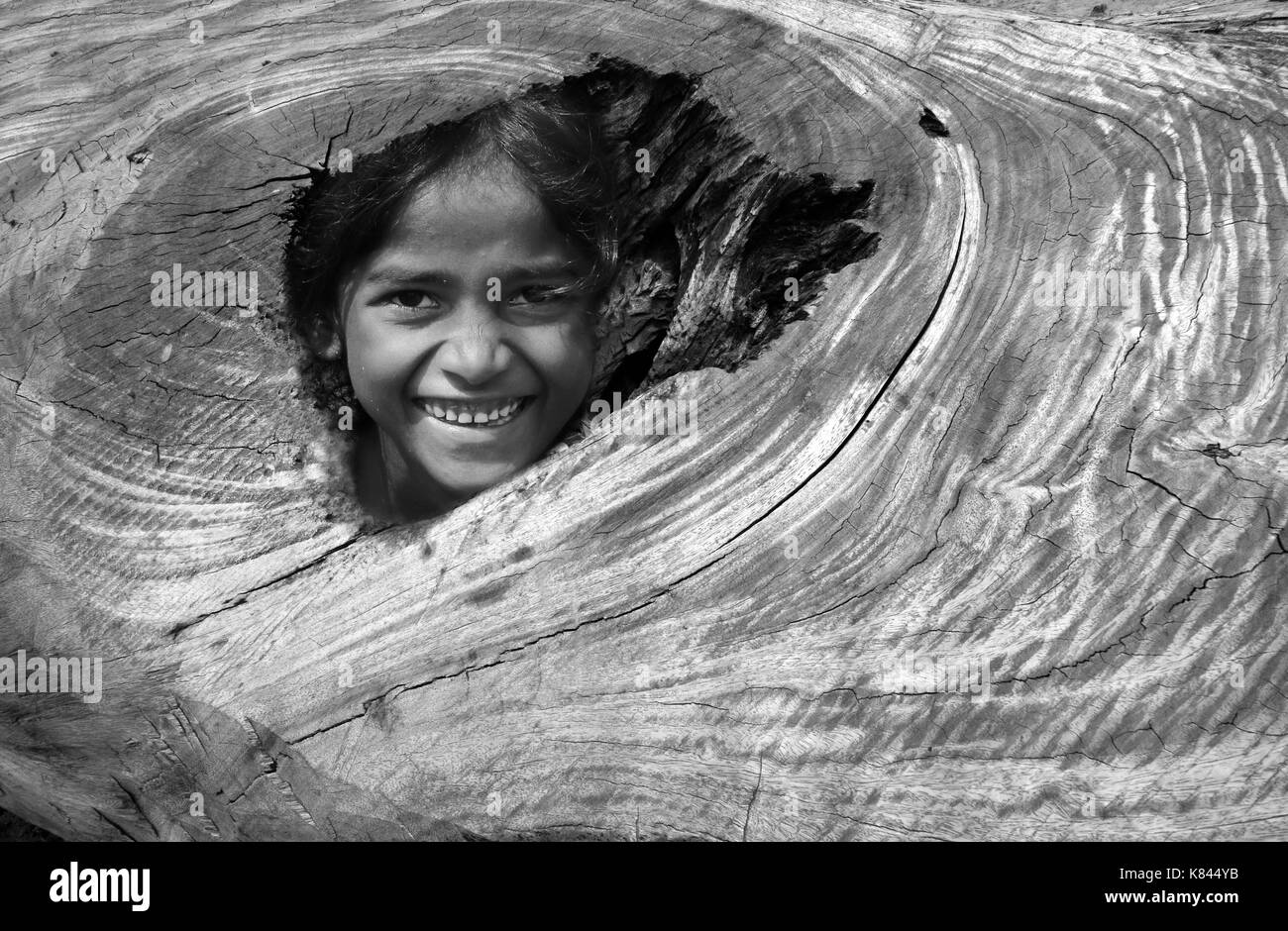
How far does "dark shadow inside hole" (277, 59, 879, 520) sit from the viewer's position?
2.23 meters

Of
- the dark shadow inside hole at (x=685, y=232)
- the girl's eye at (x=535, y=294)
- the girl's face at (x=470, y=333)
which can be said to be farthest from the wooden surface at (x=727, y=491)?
the girl's eye at (x=535, y=294)

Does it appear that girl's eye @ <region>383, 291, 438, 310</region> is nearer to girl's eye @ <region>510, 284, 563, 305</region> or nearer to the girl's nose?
the girl's nose

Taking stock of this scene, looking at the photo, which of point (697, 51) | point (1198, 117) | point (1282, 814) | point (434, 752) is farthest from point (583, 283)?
point (1282, 814)

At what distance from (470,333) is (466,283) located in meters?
0.10

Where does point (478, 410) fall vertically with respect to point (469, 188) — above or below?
below

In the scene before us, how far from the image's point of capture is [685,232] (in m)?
2.33

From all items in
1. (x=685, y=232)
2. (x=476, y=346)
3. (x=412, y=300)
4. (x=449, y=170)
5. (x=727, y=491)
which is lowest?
(x=727, y=491)

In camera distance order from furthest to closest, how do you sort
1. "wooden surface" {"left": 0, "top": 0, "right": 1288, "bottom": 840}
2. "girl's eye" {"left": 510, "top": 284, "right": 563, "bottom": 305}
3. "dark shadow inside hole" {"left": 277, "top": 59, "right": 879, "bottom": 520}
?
"girl's eye" {"left": 510, "top": 284, "right": 563, "bottom": 305}
"dark shadow inside hole" {"left": 277, "top": 59, "right": 879, "bottom": 520}
"wooden surface" {"left": 0, "top": 0, "right": 1288, "bottom": 840}

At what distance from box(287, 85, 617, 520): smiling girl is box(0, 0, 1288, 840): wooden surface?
10 centimetres

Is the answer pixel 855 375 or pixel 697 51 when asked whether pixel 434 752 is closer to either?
pixel 855 375

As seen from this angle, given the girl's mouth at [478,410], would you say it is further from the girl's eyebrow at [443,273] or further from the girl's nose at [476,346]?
the girl's eyebrow at [443,273]

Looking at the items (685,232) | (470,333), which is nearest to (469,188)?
(470,333)


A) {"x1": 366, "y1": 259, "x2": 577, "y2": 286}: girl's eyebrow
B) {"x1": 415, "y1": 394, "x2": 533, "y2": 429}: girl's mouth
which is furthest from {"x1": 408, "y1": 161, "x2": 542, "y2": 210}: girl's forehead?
{"x1": 415, "y1": 394, "x2": 533, "y2": 429}: girl's mouth

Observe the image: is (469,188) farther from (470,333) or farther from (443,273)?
(470,333)
